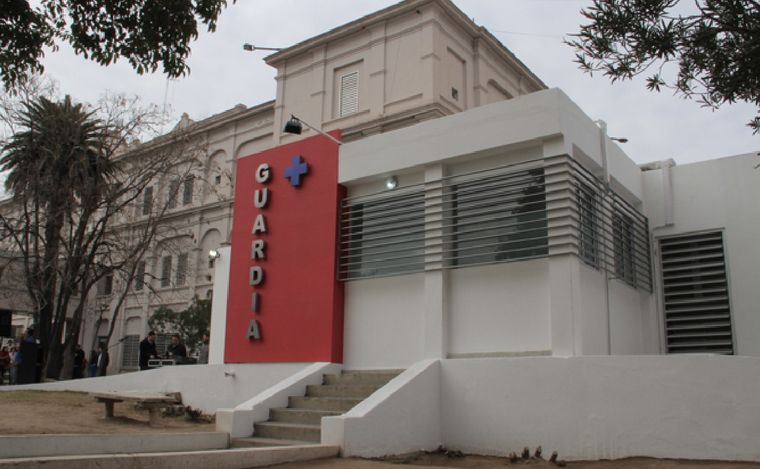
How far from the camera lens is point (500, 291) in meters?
10.8

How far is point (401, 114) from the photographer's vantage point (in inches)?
1178

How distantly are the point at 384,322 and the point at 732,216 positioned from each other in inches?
258

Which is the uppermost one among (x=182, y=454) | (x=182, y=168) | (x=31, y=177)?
(x=182, y=168)

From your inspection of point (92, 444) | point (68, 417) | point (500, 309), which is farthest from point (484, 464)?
point (68, 417)

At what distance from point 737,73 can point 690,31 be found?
662mm

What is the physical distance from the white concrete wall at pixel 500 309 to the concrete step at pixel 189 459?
3316 mm

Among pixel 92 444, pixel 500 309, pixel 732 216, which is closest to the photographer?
pixel 92 444

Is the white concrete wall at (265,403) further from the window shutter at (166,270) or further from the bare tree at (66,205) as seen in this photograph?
the window shutter at (166,270)

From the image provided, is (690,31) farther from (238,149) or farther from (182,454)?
(238,149)

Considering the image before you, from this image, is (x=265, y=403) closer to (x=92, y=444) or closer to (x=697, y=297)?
(x=92, y=444)

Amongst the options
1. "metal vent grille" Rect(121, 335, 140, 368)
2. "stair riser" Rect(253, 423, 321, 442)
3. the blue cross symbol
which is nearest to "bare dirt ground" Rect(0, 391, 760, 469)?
"stair riser" Rect(253, 423, 321, 442)

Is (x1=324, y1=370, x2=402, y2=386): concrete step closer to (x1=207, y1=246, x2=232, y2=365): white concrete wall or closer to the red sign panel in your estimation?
the red sign panel

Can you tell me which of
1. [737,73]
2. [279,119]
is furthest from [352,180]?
[279,119]

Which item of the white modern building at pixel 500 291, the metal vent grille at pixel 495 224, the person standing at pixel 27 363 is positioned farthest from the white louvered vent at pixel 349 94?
the metal vent grille at pixel 495 224
